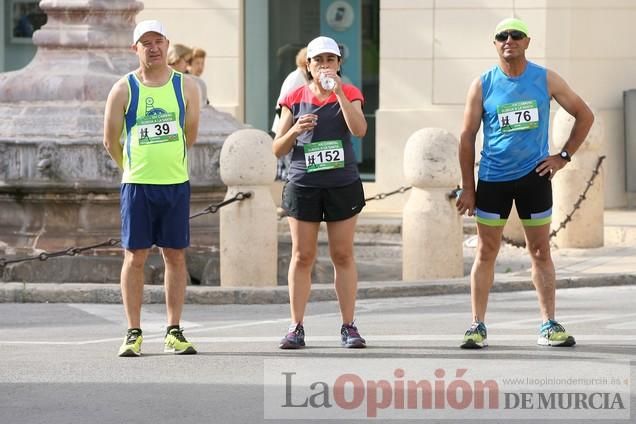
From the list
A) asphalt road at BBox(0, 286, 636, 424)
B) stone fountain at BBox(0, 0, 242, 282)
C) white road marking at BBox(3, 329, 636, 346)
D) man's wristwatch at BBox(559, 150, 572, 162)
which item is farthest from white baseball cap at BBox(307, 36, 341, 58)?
stone fountain at BBox(0, 0, 242, 282)

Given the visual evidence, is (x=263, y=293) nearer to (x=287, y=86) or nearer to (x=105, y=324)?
(x=105, y=324)

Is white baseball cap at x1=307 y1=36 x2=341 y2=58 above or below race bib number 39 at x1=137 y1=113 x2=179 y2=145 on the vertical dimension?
above

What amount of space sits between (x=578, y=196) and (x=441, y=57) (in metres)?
5.16

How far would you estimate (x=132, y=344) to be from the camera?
32.1 ft

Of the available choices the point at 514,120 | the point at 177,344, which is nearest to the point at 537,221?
the point at 514,120

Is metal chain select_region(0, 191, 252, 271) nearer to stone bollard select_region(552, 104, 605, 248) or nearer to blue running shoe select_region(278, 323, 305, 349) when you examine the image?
blue running shoe select_region(278, 323, 305, 349)

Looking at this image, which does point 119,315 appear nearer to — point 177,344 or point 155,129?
point 177,344

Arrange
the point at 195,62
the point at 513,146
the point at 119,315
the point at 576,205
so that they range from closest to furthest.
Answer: the point at 513,146
the point at 119,315
the point at 576,205
the point at 195,62

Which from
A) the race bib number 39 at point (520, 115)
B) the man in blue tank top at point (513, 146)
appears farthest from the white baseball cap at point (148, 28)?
the race bib number 39 at point (520, 115)

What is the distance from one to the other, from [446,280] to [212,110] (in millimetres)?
3363

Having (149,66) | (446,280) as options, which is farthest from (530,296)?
(149,66)

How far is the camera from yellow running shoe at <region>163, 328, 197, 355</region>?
388 inches

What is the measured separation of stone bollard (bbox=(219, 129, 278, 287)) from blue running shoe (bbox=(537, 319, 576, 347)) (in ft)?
12.2

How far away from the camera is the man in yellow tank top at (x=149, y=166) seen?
9773 mm
